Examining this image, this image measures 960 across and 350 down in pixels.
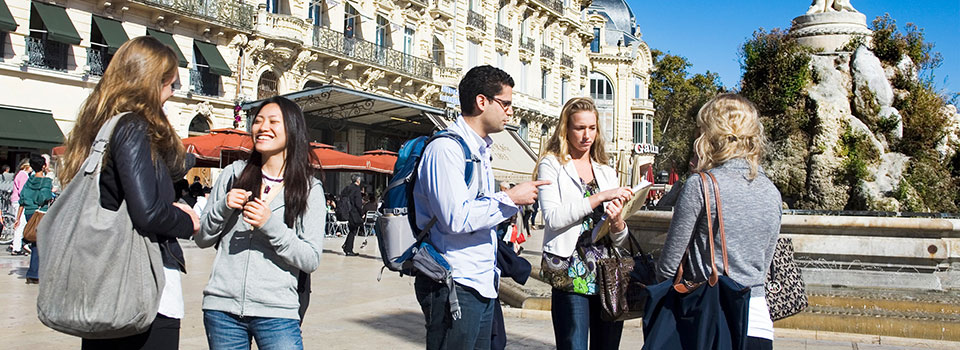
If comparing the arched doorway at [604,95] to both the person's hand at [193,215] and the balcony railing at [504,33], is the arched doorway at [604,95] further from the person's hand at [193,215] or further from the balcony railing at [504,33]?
the person's hand at [193,215]

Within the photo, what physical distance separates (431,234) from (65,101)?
19.4 metres

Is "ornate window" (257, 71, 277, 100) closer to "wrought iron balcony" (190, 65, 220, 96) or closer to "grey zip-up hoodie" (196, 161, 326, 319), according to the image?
"wrought iron balcony" (190, 65, 220, 96)

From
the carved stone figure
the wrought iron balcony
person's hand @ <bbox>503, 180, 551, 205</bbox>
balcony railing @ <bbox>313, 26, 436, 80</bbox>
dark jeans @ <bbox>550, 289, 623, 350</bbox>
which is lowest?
dark jeans @ <bbox>550, 289, 623, 350</bbox>

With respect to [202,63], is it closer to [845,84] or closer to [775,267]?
[845,84]

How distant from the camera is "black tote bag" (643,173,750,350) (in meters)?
2.67

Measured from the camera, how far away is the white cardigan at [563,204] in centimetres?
324

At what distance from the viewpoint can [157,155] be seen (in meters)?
2.56

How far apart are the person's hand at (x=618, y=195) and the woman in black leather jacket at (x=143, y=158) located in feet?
5.30

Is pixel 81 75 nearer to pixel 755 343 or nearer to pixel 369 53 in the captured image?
pixel 369 53

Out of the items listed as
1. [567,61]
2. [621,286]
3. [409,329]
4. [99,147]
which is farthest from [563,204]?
[567,61]

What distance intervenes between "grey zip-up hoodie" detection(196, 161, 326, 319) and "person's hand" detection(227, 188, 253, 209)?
5 cm

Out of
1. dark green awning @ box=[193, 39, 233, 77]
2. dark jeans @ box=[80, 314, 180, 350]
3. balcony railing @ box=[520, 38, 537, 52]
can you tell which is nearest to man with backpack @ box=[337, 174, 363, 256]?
dark green awning @ box=[193, 39, 233, 77]

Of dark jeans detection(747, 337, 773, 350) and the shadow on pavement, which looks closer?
dark jeans detection(747, 337, 773, 350)

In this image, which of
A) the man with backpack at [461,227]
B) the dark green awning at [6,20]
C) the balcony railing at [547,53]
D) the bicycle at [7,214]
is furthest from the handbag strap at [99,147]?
the balcony railing at [547,53]
